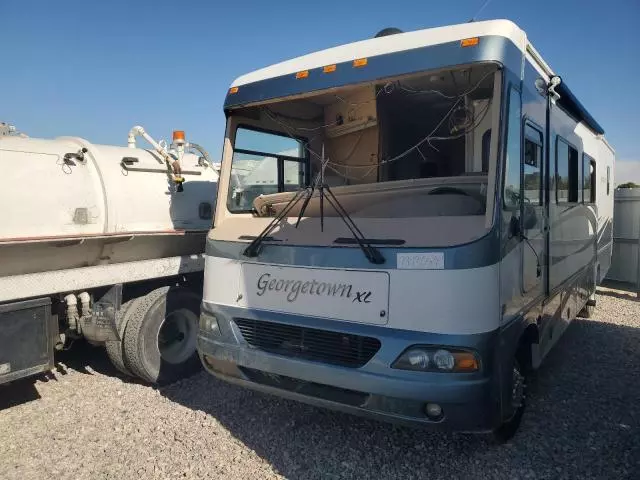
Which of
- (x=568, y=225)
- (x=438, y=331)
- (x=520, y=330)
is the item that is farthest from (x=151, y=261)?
(x=568, y=225)

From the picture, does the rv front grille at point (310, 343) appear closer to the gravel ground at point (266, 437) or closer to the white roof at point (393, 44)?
the gravel ground at point (266, 437)

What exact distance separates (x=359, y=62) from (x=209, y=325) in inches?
87.5

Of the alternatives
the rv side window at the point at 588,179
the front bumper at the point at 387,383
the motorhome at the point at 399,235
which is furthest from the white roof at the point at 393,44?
the rv side window at the point at 588,179

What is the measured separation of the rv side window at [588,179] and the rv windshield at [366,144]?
211 cm

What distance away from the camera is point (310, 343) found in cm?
319

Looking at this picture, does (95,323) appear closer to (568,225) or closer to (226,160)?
(226,160)

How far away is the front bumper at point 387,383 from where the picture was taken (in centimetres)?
276

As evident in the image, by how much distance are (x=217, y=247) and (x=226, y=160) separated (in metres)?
0.84

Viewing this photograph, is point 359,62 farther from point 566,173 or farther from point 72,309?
point 72,309

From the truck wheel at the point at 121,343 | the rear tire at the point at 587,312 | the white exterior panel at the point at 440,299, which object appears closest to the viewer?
the white exterior panel at the point at 440,299

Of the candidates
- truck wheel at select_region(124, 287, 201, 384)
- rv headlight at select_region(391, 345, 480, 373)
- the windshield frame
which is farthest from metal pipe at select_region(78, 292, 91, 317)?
rv headlight at select_region(391, 345, 480, 373)

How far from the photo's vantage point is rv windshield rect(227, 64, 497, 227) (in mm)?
3674

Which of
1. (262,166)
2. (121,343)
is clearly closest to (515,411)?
(262,166)

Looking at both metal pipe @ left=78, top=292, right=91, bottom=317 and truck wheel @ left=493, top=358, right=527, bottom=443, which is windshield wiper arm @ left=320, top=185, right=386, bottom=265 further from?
metal pipe @ left=78, top=292, right=91, bottom=317
